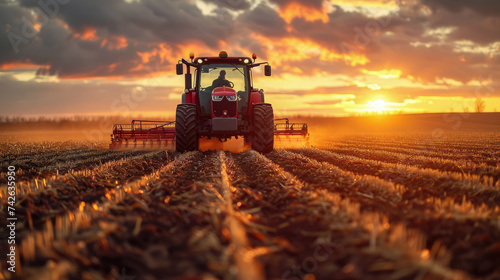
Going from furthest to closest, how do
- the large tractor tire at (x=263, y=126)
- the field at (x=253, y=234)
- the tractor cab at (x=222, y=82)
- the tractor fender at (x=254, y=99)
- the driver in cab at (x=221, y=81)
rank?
the tractor fender at (x=254, y=99) → the driver in cab at (x=221, y=81) → the tractor cab at (x=222, y=82) → the large tractor tire at (x=263, y=126) → the field at (x=253, y=234)

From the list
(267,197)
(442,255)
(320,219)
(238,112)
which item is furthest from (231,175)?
(238,112)

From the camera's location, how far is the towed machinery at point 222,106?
12.7 meters

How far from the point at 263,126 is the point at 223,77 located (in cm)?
256

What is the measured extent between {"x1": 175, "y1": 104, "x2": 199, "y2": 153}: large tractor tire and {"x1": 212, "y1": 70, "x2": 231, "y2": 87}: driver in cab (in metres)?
1.52

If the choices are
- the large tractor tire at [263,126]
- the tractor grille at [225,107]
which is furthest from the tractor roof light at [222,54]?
the large tractor tire at [263,126]

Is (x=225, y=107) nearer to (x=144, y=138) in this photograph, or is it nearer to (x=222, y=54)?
(x=222, y=54)

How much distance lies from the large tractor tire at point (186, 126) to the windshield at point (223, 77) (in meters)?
1.46

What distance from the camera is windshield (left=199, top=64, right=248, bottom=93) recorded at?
1392 centimetres

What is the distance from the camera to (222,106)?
13.2m

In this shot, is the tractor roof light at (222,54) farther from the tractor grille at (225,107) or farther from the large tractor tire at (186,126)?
the large tractor tire at (186,126)

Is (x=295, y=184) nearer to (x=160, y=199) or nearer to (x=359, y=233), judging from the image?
(x=160, y=199)

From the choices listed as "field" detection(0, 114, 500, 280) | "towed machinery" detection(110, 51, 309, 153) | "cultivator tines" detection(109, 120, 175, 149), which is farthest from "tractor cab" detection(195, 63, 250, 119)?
"field" detection(0, 114, 500, 280)

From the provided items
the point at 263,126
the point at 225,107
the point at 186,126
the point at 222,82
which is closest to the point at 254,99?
the point at 222,82

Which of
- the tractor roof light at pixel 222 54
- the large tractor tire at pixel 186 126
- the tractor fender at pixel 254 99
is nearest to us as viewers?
the large tractor tire at pixel 186 126
